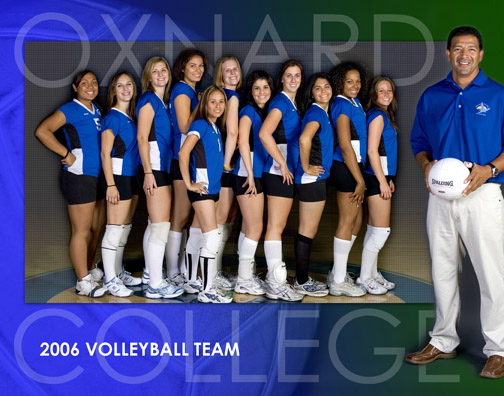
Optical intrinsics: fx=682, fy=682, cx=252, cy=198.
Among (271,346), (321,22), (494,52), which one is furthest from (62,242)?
(494,52)

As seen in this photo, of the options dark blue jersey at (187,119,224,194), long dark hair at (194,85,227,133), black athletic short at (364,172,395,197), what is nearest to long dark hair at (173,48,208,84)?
long dark hair at (194,85,227,133)

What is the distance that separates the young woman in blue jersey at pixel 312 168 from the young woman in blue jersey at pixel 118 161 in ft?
3.61

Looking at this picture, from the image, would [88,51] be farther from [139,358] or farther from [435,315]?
[435,315]

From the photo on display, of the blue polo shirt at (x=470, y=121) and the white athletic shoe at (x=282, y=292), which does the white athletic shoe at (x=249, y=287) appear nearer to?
the white athletic shoe at (x=282, y=292)

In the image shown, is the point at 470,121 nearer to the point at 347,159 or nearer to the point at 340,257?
the point at 347,159

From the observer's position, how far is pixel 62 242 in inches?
178

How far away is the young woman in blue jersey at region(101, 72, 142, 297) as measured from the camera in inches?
173

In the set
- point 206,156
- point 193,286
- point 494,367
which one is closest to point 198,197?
point 206,156

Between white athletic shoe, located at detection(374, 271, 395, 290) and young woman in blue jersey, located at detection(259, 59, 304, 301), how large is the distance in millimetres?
561

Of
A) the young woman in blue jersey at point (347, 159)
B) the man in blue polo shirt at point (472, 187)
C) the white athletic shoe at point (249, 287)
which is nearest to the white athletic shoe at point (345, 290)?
the young woman in blue jersey at point (347, 159)

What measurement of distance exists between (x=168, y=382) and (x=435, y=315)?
5.76 feet

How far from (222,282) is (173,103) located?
4.02ft

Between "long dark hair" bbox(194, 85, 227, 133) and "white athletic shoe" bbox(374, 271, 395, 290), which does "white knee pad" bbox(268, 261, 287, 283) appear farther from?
"long dark hair" bbox(194, 85, 227, 133)

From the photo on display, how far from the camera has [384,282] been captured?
457 centimetres
